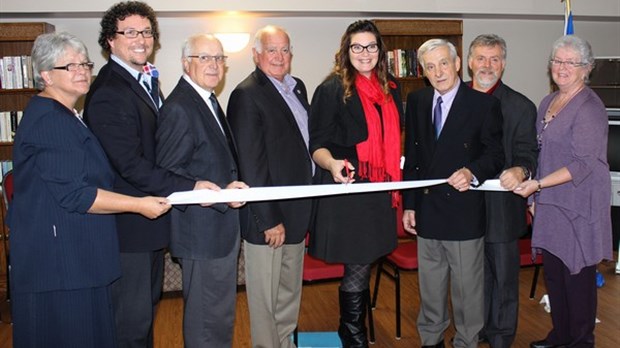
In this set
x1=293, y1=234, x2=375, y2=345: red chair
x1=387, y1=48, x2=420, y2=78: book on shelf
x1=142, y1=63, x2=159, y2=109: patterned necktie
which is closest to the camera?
x1=142, y1=63, x2=159, y2=109: patterned necktie

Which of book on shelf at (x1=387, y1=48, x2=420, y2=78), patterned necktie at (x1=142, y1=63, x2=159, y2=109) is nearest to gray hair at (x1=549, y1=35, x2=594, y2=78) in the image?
patterned necktie at (x1=142, y1=63, x2=159, y2=109)

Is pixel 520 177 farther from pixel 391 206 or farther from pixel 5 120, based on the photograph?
pixel 5 120

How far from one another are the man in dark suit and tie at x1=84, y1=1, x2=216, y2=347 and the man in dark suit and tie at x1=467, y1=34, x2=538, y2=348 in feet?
5.64

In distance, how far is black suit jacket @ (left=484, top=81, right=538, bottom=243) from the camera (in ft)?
10.4

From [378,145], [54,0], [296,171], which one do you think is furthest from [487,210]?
[54,0]

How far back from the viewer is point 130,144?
2449mm

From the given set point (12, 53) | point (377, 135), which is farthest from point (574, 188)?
point (12, 53)

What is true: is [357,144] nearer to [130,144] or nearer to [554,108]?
[130,144]

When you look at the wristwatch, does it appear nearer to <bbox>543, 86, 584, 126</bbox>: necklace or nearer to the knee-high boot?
<bbox>543, 86, 584, 126</bbox>: necklace

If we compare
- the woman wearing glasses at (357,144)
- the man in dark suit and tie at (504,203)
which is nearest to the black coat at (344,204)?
the woman wearing glasses at (357,144)

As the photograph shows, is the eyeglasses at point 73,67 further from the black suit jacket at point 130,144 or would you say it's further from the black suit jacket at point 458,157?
A: the black suit jacket at point 458,157

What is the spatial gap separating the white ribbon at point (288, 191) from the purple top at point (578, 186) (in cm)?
42

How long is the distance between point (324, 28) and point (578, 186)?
3926mm

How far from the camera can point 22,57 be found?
564cm
